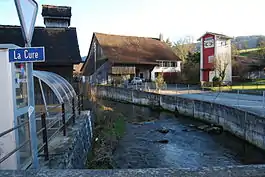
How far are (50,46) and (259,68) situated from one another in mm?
31070

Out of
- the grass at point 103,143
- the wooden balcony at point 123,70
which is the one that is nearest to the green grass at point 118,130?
the grass at point 103,143

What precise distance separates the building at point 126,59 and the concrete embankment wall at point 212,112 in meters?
9.07

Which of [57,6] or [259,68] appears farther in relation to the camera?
[259,68]

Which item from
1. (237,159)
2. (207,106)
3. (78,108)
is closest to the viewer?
(237,159)

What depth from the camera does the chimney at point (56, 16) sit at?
2541 centimetres

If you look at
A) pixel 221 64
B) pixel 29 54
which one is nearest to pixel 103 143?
pixel 29 54

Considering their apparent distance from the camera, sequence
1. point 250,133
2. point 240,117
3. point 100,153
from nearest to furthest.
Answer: point 100,153 → point 250,133 → point 240,117

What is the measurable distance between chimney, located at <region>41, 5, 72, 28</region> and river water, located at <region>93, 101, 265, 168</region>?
1438 cm

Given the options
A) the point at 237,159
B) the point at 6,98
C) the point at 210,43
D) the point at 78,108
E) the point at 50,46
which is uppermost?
the point at 210,43

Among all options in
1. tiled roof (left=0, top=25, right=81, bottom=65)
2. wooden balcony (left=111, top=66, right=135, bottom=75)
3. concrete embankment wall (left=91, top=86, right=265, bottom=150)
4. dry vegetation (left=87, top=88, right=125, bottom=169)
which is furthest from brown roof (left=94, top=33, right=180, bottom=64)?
dry vegetation (left=87, top=88, right=125, bottom=169)

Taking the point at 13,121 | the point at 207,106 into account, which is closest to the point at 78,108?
the point at 13,121

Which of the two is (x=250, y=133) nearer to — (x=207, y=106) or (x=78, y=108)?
(x=207, y=106)

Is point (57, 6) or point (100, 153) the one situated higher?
point (57, 6)

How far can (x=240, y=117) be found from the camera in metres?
13.6
